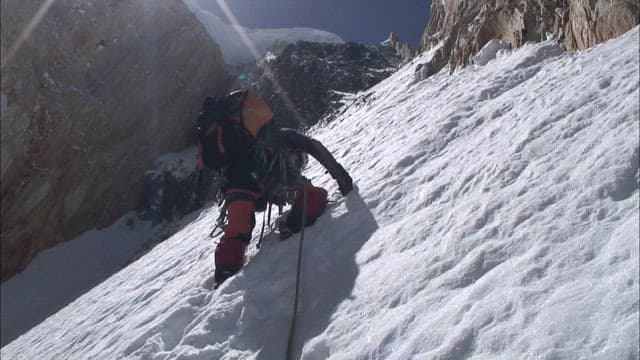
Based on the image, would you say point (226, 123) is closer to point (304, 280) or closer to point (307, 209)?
point (307, 209)

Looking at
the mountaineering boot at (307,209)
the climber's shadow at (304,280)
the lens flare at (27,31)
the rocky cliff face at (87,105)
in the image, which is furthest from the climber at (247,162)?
the lens flare at (27,31)

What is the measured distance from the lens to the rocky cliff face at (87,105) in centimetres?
2036

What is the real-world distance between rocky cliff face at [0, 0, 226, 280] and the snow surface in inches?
683

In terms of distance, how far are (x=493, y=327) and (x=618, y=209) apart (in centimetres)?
90

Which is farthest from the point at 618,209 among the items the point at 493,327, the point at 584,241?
the point at 493,327

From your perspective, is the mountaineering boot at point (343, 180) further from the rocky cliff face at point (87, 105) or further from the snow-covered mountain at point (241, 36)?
the snow-covered mountain at point (241, 36)

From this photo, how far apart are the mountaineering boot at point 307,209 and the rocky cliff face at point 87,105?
18.8 m

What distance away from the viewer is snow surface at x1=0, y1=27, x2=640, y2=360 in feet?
7.50

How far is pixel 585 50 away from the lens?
493cm

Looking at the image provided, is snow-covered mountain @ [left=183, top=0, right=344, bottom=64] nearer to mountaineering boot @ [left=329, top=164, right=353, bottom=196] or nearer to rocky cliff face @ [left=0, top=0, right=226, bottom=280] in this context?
rocky cliff face @ [left=0, top=0, right=226, bottom=280]

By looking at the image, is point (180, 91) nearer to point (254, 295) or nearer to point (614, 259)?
point (254, 295)

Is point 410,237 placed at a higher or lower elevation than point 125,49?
lower

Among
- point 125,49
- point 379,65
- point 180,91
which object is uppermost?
point 125,49

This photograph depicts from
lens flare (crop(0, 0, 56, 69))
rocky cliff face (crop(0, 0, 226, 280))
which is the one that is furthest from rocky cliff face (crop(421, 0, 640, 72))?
rocky cliff face (crop(0, 0, 226, 280))
